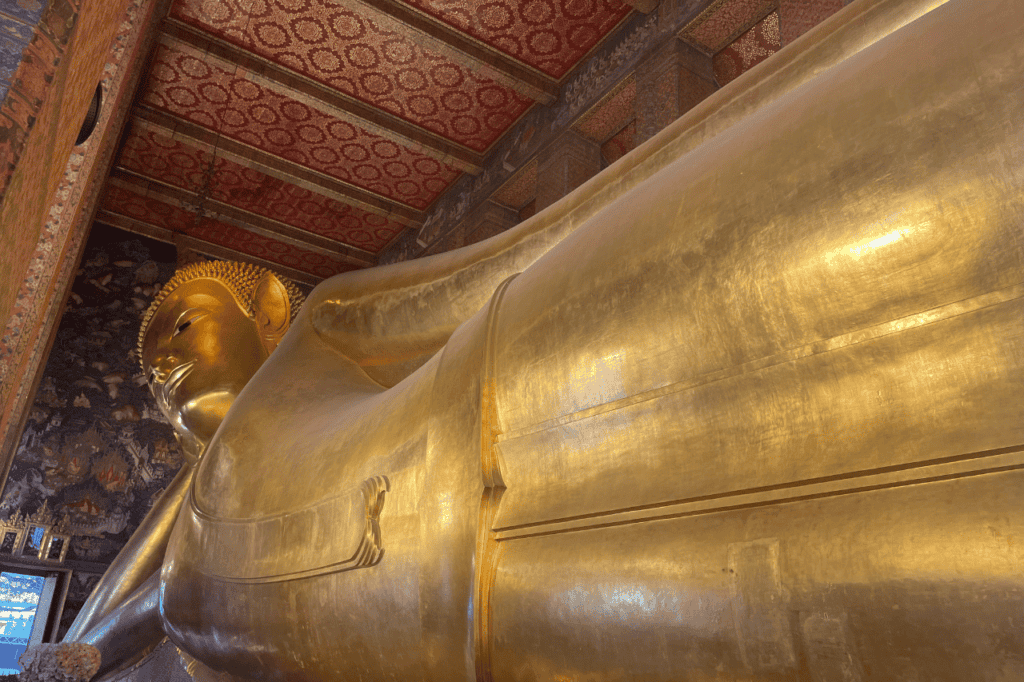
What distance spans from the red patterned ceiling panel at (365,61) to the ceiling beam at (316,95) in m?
0.06

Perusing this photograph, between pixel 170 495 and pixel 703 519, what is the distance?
1.90m

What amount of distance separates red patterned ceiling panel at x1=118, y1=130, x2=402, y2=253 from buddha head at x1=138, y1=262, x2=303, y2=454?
4469 millimetres

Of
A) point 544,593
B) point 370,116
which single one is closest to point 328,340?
point 544,593

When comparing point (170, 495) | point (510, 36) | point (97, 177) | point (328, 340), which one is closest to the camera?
point (328, 340)

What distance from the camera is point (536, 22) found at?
4805 mm

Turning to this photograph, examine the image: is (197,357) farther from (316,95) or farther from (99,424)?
(99,424)

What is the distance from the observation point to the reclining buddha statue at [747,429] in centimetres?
51

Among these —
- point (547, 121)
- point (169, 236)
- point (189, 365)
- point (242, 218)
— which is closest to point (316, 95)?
point (547, 121)

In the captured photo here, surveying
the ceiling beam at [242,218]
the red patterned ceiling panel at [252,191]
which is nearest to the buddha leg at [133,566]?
the red patterned ceiling panel at [252,191]

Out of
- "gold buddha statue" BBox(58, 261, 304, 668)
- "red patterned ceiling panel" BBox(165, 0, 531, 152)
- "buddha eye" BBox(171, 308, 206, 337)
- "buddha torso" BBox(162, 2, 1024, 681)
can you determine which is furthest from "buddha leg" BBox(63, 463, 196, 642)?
"red patterned ceiling panel" BBox(165, 0, 531, 152)

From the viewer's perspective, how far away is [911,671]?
1.60ft

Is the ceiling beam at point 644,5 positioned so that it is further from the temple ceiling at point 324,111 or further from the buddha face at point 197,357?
the buddha face at point 197,357

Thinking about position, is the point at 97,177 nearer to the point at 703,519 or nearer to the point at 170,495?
the point at 170,495

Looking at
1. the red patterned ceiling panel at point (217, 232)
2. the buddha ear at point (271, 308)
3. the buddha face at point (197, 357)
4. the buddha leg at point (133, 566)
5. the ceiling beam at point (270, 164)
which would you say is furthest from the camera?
the red patterned ceiling panel at point (217, 232)
